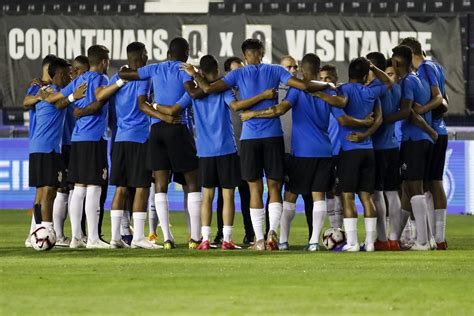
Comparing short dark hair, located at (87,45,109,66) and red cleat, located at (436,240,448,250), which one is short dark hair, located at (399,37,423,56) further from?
short dark hair, located at (87,45,109,66)

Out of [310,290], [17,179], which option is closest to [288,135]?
[310,290]

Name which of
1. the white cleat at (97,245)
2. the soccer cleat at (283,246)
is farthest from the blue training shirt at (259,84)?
the white cleat at (97,245)

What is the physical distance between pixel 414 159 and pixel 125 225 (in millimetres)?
3196

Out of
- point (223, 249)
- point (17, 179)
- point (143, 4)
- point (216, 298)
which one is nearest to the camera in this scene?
point (216, 298)

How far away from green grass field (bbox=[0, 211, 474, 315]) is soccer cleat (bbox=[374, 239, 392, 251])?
57 cm

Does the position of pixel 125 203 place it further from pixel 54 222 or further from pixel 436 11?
pixel 436 11

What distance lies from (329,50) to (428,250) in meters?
11.2

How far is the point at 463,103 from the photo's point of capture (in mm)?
23766

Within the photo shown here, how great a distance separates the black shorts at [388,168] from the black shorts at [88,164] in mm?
2682

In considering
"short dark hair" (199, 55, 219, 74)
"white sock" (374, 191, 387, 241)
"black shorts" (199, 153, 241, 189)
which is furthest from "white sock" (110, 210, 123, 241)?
"white sock" (374, 191, 387, 241)

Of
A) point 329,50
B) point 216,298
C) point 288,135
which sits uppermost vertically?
point 329,50

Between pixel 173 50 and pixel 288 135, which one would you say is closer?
pixel 173 50

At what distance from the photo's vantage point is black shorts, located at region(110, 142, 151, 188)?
43.9ft

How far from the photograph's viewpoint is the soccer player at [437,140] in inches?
529
